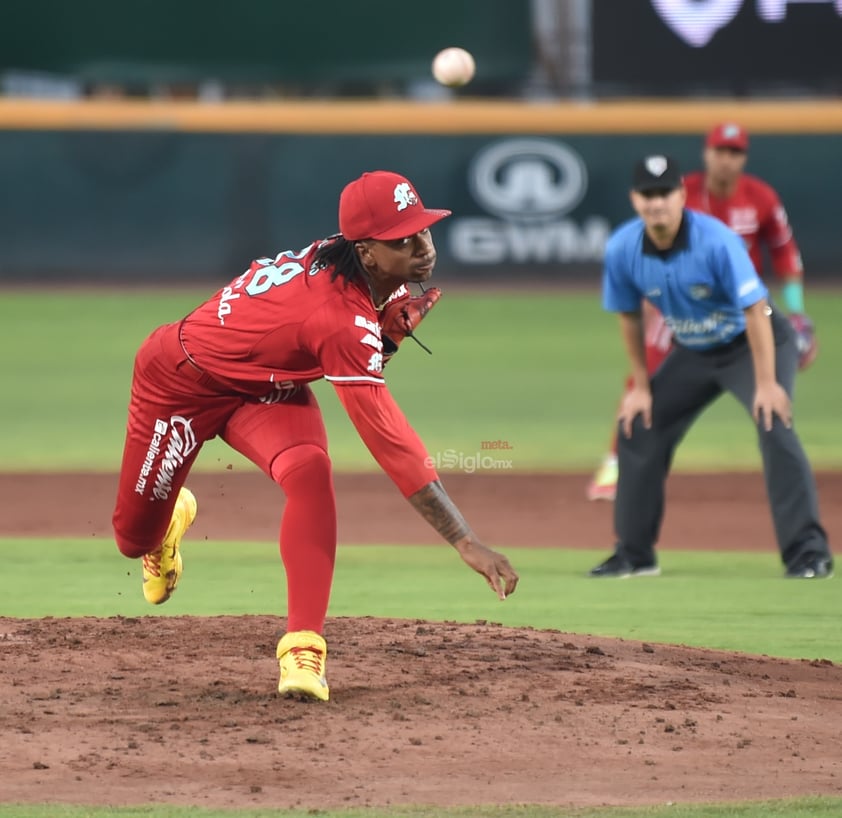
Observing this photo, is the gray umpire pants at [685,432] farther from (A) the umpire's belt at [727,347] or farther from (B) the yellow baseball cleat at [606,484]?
(B) the yellow baseball cleat at [606,484]

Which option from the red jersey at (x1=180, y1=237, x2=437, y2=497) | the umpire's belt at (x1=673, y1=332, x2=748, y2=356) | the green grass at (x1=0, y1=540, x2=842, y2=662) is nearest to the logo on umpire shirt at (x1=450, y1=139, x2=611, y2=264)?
the green grass at (x1=0, y1=540, x2=842, y2=662)

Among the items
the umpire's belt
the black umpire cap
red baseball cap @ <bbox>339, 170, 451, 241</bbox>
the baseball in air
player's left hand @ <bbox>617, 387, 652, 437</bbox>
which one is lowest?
player's left hand @ <bbox>617, 387, 652, 437</bbox>

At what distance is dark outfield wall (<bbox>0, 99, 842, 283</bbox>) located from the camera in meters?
17.8

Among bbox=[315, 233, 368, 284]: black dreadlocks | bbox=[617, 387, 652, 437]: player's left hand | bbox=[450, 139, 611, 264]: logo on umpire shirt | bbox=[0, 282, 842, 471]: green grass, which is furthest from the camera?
bbox=[450, 139, 611, 264]: logo on umpire shirt

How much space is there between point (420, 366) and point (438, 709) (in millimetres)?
10933

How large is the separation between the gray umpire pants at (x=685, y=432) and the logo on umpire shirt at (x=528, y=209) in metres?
10.7

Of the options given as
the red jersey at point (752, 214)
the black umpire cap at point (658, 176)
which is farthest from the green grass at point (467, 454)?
the red jersey at point (752, 214)

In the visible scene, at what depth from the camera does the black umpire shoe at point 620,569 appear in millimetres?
7496

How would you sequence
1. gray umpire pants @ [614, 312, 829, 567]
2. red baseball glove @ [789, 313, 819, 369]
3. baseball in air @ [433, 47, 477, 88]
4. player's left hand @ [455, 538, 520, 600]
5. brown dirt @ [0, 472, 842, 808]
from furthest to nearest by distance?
baseball in air @ [433, 47, 477, 88] → red baseball glove @ [789, 313, 819, 369] → gray umpire pants @ [614, 312, 829, 567] → player's left hand @ [455, 538, 520, 600] → brown dirt @ [0, 472, 842, 808]

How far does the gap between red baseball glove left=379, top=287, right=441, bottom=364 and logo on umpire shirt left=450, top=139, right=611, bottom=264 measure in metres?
12.9

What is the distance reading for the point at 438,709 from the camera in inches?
192

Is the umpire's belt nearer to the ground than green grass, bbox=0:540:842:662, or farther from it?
farther from it

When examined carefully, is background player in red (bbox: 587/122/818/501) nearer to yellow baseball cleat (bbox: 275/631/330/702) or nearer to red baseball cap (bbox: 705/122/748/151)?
red baseball cap (bbox: 705/122/748/151)

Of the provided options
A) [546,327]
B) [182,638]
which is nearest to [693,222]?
[182,638]
